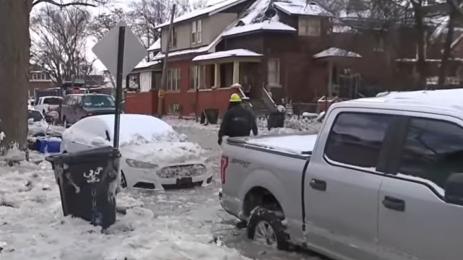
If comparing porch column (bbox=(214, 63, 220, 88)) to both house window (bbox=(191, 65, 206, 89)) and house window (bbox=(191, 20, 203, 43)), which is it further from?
house window (bbox=(191, 20, 203, 43))

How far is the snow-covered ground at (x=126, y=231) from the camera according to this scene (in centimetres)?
658

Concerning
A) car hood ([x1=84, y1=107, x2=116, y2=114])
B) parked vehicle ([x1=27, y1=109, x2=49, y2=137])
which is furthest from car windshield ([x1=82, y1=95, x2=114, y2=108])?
parked vehicle ([x1=27, y1=109, x2=49, y2=137])

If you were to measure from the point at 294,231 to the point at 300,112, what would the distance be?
31810 mm

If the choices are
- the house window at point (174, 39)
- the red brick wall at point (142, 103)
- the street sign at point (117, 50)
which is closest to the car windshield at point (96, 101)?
the red brick wall at point (142, 103)

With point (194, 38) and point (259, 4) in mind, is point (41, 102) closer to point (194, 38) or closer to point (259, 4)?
point (194, 38)

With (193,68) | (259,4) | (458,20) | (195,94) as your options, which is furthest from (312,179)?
(193,68)

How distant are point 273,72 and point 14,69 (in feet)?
97.9

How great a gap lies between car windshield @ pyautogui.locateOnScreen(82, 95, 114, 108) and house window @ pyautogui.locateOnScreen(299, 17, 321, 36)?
14373 mm

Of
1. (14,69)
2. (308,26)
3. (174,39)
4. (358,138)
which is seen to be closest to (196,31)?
(174,39)

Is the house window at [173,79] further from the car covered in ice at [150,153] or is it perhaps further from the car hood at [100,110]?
the car covered in ice at [150,153]

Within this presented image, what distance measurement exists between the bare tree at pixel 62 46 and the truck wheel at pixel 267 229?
249ft

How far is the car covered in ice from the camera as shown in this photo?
12570 mm

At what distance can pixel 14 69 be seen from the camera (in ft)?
48.8

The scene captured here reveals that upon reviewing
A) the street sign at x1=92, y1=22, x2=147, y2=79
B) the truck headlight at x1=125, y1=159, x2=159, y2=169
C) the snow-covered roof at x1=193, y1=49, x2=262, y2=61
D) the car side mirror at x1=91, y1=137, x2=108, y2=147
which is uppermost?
the snow-covered roof at x1=193, y1=49, x2=262, y2=61
